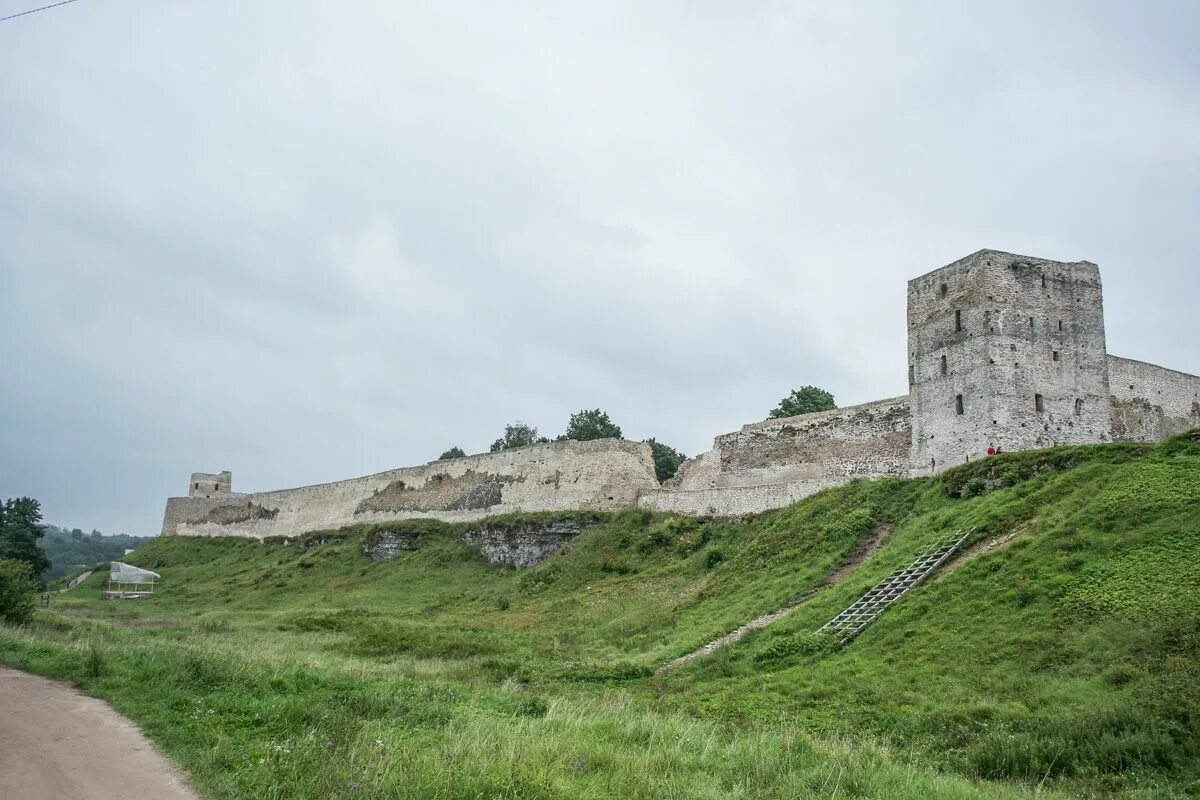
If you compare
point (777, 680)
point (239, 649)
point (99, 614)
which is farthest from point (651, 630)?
point (99, 614)

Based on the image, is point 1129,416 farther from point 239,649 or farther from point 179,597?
point 179,597

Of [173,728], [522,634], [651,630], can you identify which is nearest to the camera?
[173,728]

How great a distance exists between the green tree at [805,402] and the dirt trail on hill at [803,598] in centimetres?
2602

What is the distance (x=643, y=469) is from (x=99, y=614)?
21177 millimetres

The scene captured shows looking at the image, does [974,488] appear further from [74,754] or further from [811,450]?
[74,754]

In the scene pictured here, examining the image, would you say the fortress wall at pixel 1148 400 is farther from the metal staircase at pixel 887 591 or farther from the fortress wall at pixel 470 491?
the fortress wall at pixel 470 491

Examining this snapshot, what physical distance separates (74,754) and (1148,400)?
29.3 metres

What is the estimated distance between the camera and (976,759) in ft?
32.4

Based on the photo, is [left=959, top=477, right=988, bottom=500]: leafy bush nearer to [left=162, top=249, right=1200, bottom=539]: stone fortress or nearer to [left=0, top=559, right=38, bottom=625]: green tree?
[left=162, top=249, right=1200, bottom=539]: stone fortress

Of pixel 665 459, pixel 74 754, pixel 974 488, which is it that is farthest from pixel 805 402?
pixel 74 754

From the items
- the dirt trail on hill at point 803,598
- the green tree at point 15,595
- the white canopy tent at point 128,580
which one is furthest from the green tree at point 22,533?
the dirt trail on hill at point 803,598

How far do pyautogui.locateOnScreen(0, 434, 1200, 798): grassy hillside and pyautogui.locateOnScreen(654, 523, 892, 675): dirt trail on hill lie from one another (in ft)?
0.47

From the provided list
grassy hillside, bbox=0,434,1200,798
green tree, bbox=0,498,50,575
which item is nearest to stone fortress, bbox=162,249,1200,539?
grassy hillside, bbox=0,434,1200,798

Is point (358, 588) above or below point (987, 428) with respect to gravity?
below
